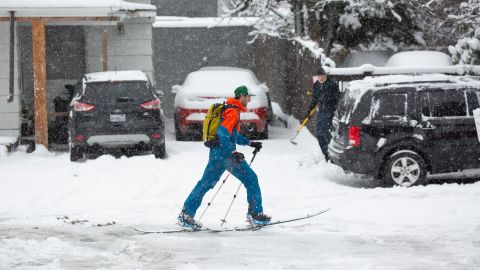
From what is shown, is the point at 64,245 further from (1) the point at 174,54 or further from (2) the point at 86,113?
(1) the point at 174,54

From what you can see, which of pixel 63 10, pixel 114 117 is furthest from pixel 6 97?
pixel 114 117

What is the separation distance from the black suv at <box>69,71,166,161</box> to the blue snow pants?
235 inches

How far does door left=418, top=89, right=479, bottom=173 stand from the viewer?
12.5 m


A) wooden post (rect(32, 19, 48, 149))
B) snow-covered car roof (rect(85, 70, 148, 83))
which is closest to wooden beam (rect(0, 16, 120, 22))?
wooden post (rect(32, 19, 48, 149))

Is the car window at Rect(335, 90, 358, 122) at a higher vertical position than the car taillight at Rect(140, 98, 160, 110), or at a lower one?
higher

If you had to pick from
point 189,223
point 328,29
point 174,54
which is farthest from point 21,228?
point 174,54

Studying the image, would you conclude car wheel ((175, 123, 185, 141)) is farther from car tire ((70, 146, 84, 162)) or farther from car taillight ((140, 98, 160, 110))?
car tire ((70, 146, 84, 162))

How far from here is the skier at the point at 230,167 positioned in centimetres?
959

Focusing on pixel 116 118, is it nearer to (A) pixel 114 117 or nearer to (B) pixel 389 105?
(A) pixel 114 117

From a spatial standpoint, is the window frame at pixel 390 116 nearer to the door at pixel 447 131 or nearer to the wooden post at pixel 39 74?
the door at pixel 447 131

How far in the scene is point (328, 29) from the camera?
21500 millimetres

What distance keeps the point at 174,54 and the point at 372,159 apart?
614 inches

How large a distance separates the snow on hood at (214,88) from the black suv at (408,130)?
6293 mm

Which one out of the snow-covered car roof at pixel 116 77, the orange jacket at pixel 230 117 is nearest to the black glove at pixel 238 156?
the orange jacket at pixel 230 117
